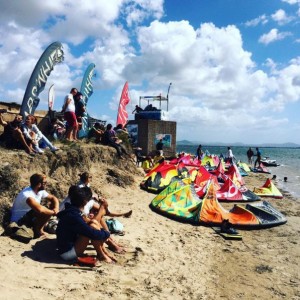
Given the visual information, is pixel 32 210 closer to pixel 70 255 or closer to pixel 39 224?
pixel 39 224

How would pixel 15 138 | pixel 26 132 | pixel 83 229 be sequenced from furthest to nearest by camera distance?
1. pixel 26 132
2. pixel 15 138
3. pixel 83 229

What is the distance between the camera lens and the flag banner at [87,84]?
53.3 ft

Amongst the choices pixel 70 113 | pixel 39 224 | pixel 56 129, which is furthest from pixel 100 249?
pixel 56 129

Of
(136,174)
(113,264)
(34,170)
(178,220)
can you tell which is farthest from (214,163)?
(113,264)

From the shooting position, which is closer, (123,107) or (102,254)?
(102,254)

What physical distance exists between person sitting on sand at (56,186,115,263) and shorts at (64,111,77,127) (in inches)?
211

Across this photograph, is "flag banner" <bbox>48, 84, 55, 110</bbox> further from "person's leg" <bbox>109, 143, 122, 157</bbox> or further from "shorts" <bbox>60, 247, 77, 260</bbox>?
"shorts" <bbox>60, 247, 77, 260</bbox>

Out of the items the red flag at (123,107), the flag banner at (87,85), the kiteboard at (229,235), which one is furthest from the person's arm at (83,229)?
the red flag at (123,107)

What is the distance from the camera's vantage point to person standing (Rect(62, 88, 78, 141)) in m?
10.3

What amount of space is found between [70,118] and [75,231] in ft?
19.6

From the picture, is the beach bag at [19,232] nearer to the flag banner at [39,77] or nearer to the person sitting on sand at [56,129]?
the flag banner at [39,77]

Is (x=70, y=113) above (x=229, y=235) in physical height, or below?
above

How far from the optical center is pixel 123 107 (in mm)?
20344

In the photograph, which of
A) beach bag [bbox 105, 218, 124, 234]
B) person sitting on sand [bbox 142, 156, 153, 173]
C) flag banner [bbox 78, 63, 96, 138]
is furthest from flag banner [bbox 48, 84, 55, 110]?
beach bag [bbox 105, 218, 124, 234]
